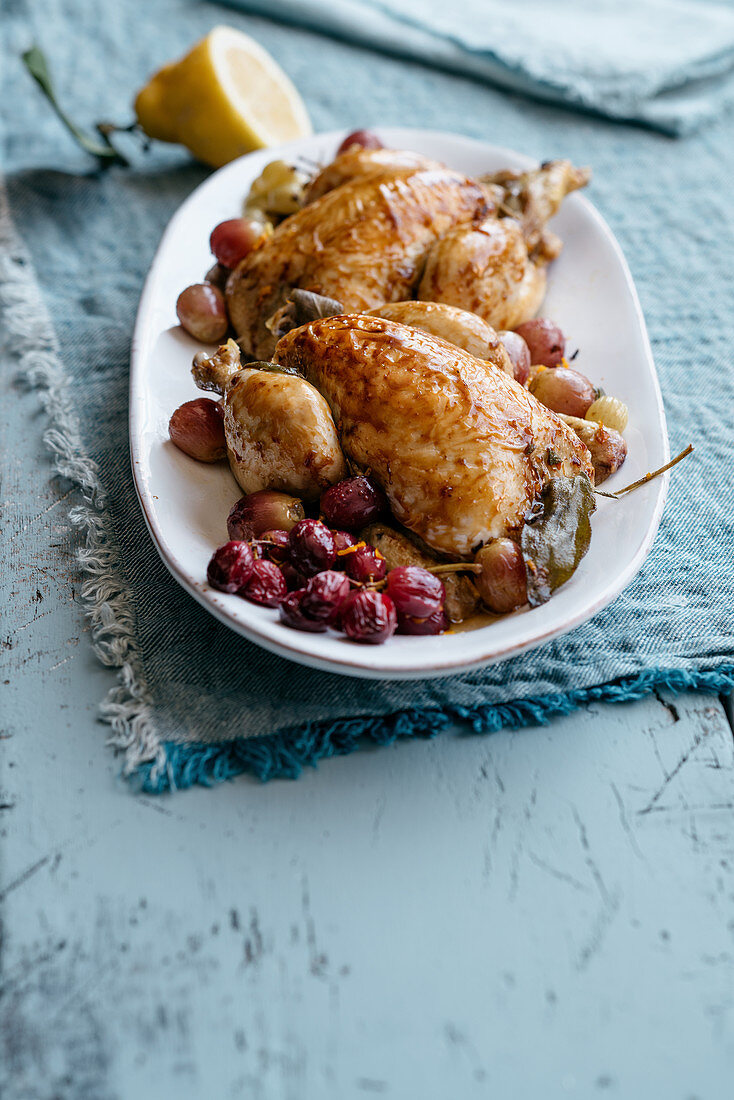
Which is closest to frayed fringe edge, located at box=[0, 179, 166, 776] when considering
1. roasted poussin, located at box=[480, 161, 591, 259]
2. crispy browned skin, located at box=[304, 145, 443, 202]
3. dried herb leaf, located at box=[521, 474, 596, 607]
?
dried herb leaf, located at box=[521, 474, 596, 607]

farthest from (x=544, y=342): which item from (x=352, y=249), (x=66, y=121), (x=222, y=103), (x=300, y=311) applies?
(x=66, y=121)

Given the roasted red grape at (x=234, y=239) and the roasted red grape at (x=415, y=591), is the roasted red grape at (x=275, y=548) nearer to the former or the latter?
the roasted red grape at (x=415, y=591)

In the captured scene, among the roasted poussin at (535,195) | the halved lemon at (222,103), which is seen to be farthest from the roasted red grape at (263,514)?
the halved lemon at (222,103)

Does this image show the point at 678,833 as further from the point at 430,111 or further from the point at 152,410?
the point at 430,111

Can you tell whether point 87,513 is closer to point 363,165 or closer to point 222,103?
point 363,165

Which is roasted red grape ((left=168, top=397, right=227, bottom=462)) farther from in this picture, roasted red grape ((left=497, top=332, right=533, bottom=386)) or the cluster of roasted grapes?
roasted red grape ((left=497, top=332, right=533, bottom=386))

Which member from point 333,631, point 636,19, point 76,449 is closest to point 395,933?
point 333,631
